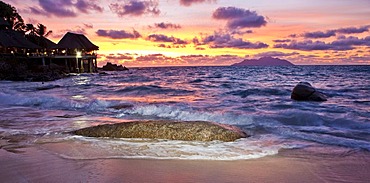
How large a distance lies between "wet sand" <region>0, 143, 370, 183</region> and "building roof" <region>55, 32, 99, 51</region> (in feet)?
164

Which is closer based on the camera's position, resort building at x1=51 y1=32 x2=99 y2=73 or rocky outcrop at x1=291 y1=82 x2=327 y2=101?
rocky outcrop at x1=291 y1=82 x2=327 y2=101

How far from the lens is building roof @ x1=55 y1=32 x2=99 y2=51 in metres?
51.3

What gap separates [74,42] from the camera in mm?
52188

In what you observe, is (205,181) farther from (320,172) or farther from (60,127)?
(60,127)

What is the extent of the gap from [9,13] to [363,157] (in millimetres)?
62223

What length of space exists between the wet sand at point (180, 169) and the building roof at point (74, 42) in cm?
5007

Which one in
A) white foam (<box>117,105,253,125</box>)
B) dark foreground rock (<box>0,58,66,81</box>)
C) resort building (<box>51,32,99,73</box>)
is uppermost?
resort building (<box>51,32,99,73</box>)

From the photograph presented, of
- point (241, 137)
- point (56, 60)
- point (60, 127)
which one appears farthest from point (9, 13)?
point (241, 137)

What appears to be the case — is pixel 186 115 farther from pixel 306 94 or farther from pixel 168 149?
pixel 306 94

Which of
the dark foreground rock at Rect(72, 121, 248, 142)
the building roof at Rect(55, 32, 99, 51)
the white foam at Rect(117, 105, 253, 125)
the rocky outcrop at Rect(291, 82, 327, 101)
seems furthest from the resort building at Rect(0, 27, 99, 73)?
the dark foreground rock at Rect(72, 121, 248, 142)

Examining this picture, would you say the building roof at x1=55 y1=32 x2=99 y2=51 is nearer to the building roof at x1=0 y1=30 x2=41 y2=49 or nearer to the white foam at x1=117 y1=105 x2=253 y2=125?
the building roof at x1=0 y1=30 x2=41 y2=49

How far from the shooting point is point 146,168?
14.4 feet

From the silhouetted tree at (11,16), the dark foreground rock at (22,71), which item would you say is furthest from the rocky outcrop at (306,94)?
the silhouetted tree at (11,16)

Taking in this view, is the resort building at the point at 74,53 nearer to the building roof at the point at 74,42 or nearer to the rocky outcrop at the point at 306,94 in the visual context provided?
the building roof at the point at 74,42
